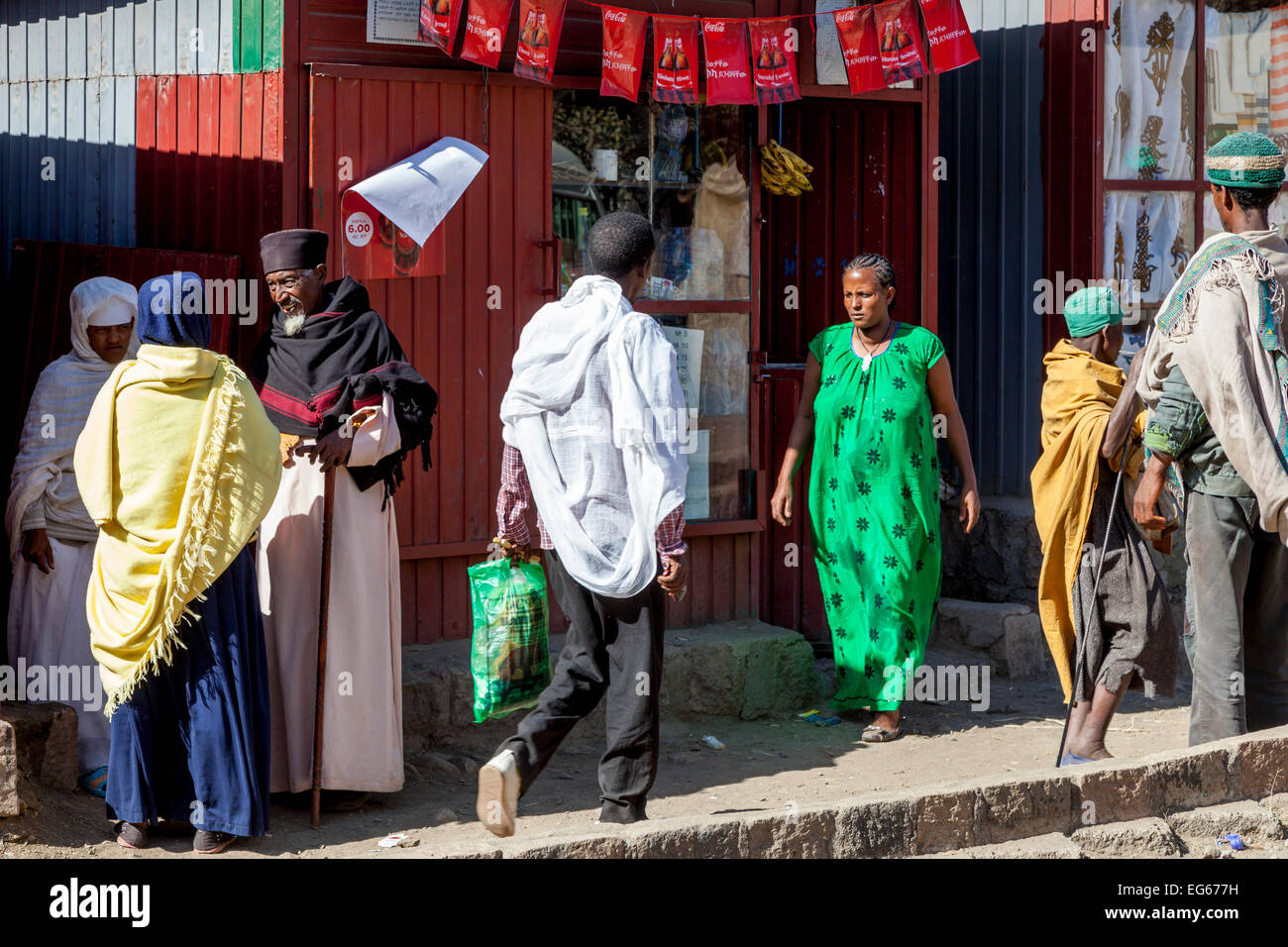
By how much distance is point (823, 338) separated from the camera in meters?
6.65

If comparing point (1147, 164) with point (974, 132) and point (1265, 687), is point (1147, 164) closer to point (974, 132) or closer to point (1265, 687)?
point (974, 132)

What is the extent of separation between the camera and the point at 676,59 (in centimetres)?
662

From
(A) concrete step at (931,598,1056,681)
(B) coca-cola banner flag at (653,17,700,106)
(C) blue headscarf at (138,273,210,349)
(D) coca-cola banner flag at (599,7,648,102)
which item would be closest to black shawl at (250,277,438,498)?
(C) blue headscarf at (138,273,210,349)

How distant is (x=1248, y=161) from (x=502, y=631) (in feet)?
9.26

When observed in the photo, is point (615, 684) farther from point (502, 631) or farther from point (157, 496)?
point (157, 496)

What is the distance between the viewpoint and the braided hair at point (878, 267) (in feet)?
20.8

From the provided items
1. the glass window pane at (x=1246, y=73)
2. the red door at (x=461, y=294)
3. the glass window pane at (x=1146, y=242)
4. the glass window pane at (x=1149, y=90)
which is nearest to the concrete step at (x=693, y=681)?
the red door at (x=461, y=294)

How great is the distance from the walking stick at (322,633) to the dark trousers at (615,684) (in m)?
0.86

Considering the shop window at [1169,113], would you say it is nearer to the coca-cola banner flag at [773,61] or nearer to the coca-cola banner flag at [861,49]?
the coca-cola banner flag at [861,49]

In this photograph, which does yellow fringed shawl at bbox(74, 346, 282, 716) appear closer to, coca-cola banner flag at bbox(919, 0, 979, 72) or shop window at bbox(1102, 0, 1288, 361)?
coca-cola banner flag at bbox(919, 0, 979, 72)

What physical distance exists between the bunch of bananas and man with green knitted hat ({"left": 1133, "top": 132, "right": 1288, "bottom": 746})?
249 centimetres

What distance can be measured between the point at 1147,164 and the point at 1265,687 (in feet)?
13.0

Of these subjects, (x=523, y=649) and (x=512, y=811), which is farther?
(x=523, y=649)
